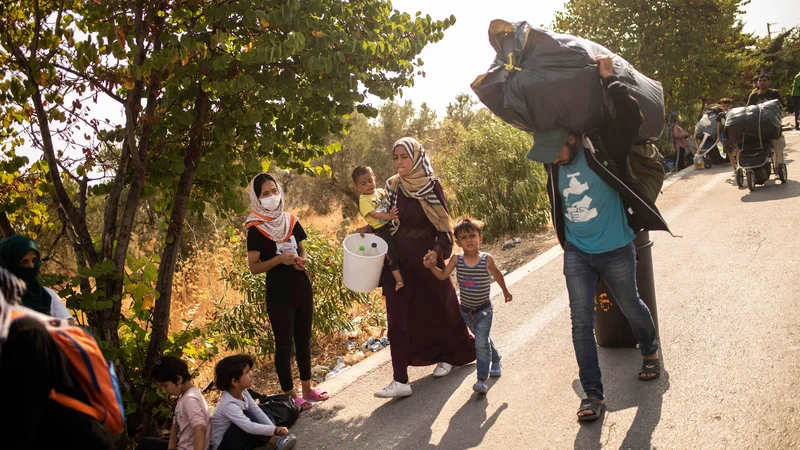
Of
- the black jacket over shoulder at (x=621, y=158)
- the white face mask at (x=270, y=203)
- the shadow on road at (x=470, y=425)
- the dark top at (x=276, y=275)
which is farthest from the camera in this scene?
the dark top at (x=276, y=275)

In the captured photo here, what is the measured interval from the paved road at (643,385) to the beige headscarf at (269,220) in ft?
4.77

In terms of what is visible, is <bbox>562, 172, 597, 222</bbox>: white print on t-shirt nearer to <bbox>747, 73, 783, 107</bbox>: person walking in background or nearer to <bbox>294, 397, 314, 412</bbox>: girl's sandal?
<bbox>294, 397, 314, 412</bbox>: girl's sandal

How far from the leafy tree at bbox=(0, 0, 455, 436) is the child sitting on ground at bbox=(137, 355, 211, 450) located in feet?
1.99

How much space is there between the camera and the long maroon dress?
19.4 feet

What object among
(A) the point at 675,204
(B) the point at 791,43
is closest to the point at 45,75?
(A) the point at 675,204

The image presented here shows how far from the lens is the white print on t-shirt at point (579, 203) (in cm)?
478

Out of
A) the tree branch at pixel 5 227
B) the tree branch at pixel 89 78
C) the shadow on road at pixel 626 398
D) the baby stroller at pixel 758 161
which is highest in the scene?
the tree branch at pixel 89 78

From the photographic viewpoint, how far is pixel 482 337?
5555 mm

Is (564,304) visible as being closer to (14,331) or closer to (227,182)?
(227,182)

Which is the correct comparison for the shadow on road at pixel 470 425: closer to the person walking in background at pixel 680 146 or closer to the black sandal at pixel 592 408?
the black sandal at pixel 592 408

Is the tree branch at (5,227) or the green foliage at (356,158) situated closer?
the tree branch at (5,227)

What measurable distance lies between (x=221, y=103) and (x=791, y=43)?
50.5 m

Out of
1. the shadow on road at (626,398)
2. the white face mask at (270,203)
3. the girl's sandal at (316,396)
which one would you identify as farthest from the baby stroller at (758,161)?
the white face mask at (270,203)

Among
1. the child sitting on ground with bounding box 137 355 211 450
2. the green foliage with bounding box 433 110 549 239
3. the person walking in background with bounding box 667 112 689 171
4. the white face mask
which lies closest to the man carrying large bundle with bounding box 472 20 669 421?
the white face mask
